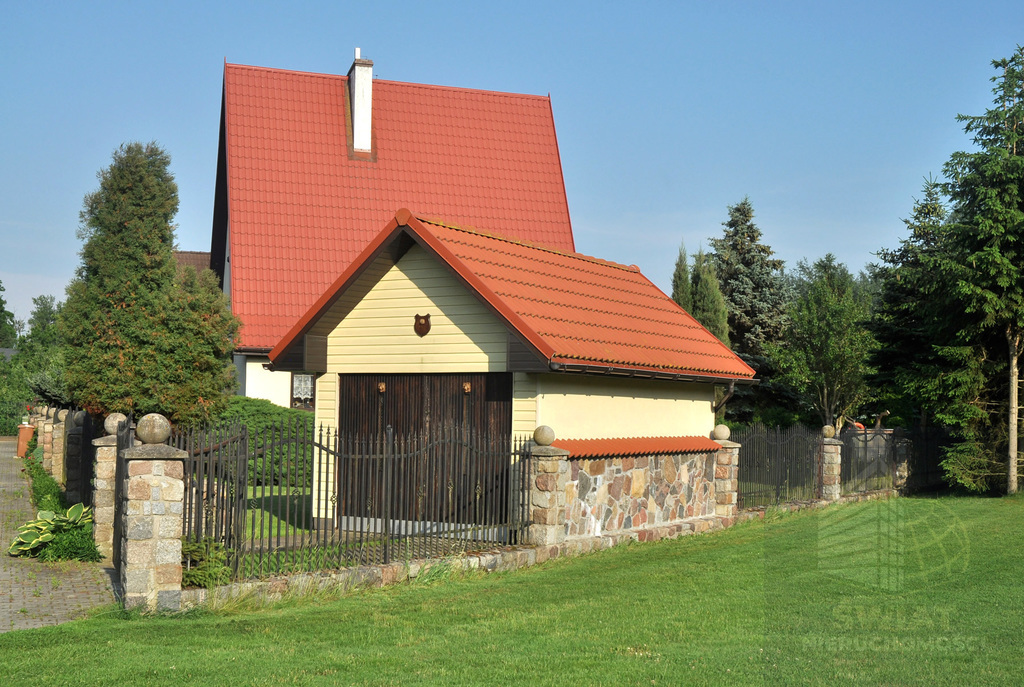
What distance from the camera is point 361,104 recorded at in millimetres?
31828

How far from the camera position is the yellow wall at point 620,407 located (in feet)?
48.5

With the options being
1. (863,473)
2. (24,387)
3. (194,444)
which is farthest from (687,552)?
(24,387)

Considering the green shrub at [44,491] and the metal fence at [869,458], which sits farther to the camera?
the metal fence at [869,458]

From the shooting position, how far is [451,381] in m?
15.4

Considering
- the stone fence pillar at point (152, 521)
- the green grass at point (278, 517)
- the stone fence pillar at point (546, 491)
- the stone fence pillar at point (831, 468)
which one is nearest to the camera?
the stone fence pillar at point (152, 521)

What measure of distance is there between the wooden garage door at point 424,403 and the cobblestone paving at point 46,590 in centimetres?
457

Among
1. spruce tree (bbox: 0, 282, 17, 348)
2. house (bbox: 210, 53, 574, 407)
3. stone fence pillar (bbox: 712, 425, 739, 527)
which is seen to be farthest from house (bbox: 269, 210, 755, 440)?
spruce tree (bbox: 0, 282, 17, 348)

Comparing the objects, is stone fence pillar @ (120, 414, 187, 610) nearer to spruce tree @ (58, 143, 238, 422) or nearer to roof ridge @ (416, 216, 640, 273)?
roof ridge @ (416, 216, 640, 273)

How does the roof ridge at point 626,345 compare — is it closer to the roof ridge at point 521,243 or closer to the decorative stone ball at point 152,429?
the roof ridge at point 521,243

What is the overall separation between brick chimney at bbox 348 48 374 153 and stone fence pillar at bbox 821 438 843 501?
55.9 feet

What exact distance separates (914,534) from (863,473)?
8749 mm

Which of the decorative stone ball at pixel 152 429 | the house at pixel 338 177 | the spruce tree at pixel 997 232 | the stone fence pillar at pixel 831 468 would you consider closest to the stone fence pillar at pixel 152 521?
the decorative stone ball at pixel 152 429

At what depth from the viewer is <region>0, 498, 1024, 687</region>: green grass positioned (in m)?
→ 7.67

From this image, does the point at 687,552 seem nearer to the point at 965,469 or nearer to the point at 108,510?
the point at 108,510
